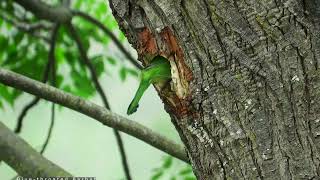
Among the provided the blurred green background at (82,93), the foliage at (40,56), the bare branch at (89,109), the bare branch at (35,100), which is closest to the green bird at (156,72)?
the bare branch at (89,109)

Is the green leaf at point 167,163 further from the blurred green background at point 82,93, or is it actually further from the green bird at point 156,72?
the green bird at point 156,72

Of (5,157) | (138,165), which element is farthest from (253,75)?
(138,165)

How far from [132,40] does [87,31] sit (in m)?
2.57

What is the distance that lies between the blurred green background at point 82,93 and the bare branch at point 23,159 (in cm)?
51

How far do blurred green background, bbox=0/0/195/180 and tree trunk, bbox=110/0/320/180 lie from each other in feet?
3.85

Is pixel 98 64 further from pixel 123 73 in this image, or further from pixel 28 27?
pixel 28 27

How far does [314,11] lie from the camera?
1.18 m

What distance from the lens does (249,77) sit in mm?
1173

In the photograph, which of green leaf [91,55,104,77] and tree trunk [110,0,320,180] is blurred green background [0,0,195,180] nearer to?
green leaf [91,55,104,77]

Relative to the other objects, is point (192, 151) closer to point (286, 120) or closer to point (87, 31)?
point (286, 120)

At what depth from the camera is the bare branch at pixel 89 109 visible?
185 cm

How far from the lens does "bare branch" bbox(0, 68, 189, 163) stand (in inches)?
73.0

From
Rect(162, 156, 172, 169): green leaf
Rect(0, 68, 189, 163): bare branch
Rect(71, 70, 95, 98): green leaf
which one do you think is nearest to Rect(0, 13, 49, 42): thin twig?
Rect(71, 70, 95, 98): green leaf

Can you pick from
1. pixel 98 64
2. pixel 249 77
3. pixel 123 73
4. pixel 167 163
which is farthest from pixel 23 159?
pixel 123 73
